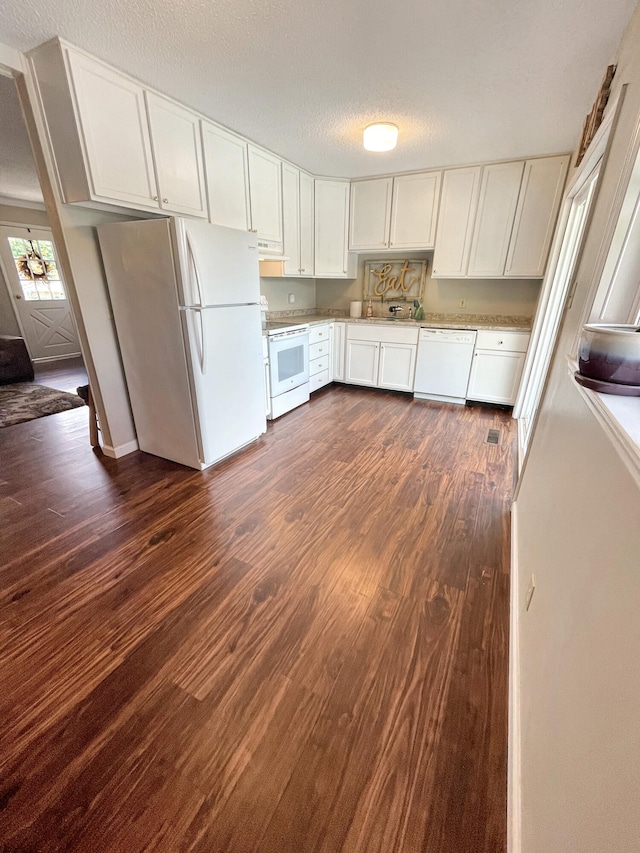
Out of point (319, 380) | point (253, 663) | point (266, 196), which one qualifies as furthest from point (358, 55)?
point (253, 663)

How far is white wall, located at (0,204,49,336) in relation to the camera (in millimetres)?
5094

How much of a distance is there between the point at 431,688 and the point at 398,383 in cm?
342

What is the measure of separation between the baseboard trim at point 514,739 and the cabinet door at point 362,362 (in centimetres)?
309

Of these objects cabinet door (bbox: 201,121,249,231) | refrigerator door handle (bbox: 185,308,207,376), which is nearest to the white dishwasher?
cabinet door (bbox: 201,121,249,231)

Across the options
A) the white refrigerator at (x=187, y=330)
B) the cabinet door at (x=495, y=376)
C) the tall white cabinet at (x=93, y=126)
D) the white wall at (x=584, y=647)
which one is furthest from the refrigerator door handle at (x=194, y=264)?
the cabinet door at (x=495, y=376)

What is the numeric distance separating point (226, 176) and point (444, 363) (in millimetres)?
2775

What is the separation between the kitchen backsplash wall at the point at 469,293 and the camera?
3.91 m

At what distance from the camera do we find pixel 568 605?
0.83 m

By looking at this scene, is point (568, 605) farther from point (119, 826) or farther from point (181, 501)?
point (181, 501)

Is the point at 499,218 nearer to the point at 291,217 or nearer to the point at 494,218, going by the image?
the point at 494,218

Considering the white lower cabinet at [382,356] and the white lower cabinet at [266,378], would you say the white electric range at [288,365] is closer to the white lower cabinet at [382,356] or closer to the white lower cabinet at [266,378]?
the white lower cabinet at [266,378]

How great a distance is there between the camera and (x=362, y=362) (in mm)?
4402

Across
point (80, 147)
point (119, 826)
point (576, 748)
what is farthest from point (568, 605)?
point (80, 147)

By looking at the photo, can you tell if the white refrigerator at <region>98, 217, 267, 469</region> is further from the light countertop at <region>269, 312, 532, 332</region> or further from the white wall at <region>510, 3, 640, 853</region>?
the white wall at <region>510, 3, 640, 853</region>
